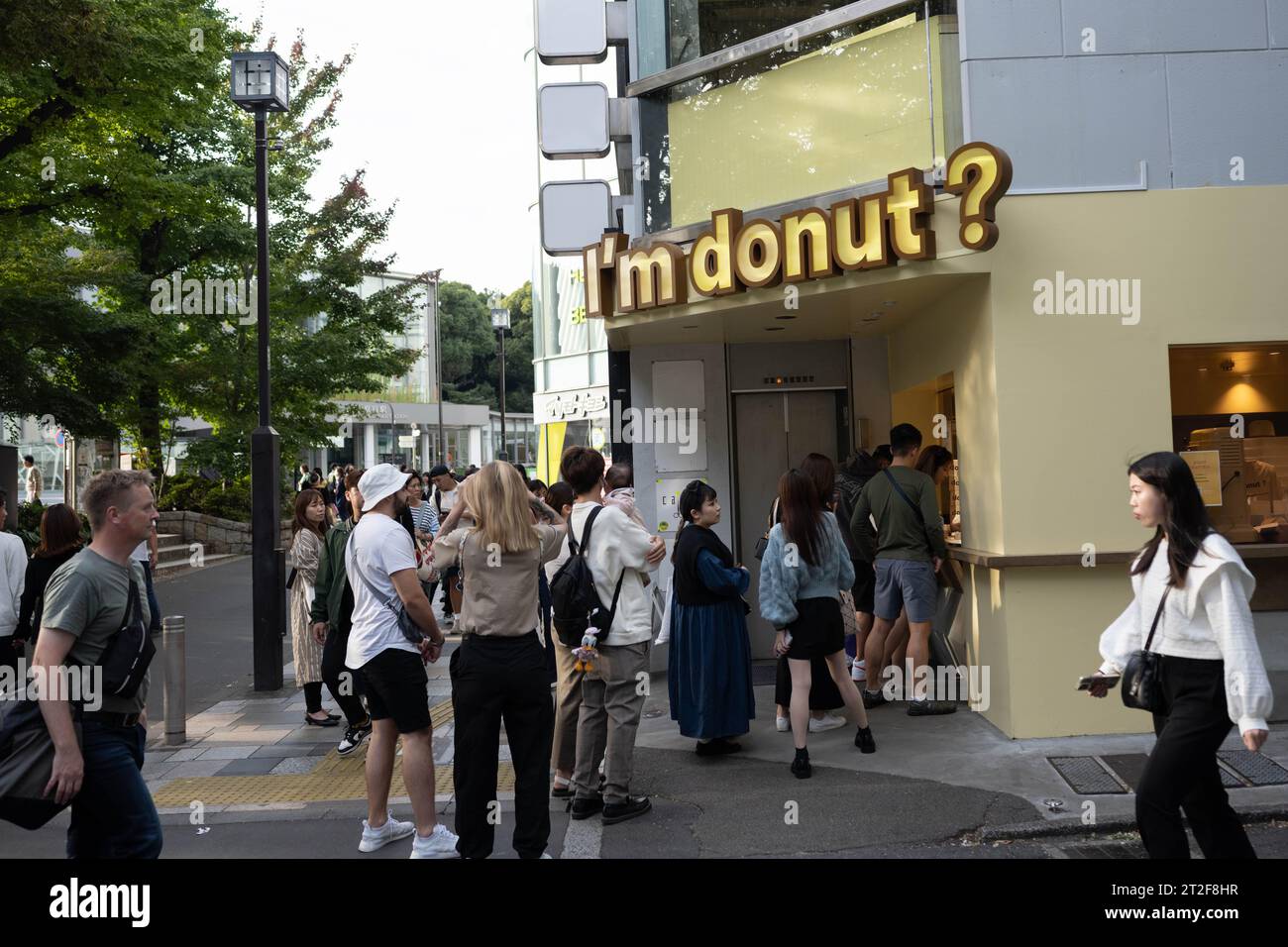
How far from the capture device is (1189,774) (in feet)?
12.9

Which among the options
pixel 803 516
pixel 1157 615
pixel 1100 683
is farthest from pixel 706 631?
pixel 1157 615

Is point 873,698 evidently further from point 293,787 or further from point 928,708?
point 293,787

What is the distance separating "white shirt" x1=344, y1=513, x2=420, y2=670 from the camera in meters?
5.41

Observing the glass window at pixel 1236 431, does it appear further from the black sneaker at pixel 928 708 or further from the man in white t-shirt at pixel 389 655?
the man in white t-shirt at pixel 389 655

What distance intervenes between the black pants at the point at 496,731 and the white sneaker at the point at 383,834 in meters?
1.03

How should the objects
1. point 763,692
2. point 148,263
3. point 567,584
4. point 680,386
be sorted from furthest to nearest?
point 148,263
point 680,386
point 763,692
point 567,584

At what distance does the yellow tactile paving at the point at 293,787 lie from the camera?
6.84 m

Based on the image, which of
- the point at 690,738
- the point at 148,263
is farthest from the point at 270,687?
the point at 148,263

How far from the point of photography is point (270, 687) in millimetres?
10477

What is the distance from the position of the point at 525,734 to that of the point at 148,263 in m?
21.6

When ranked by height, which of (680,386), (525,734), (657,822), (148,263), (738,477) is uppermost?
(148,263)

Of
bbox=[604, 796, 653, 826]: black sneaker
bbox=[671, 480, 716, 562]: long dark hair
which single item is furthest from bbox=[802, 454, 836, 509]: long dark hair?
bbox=[604, 796, 653, 826]: black sneaker

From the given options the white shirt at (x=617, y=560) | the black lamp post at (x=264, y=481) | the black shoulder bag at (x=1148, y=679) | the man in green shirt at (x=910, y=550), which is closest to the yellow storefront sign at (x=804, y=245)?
the man in green shirt at (x=910, y=550)
